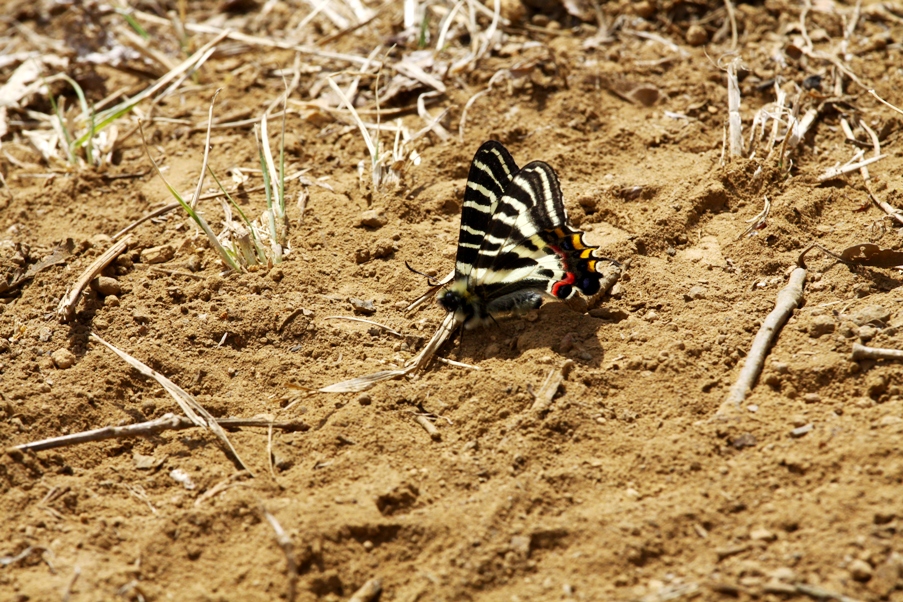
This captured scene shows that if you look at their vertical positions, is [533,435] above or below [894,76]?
below

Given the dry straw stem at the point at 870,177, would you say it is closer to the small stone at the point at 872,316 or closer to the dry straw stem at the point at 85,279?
the small stone at the point at 872,316

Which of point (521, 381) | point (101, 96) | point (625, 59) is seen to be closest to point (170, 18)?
point (101, 96)

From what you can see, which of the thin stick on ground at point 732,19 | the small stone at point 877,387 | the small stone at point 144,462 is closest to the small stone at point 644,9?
the thin stick on ground at point 732,19

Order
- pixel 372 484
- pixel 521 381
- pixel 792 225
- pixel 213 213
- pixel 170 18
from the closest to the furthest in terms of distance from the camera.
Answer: pixel 372 484 < pixel 521 381 < pixel 792 225 < pixel 213 213 < pixel 170 18

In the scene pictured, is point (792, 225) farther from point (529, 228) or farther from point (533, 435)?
point (533, 435)

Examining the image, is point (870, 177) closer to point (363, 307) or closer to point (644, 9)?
point (644, 9)

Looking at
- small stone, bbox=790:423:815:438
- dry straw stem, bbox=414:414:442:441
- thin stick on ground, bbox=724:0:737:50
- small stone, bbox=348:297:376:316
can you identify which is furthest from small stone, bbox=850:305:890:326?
thin stick on ground, bbox=724:0:737:50
